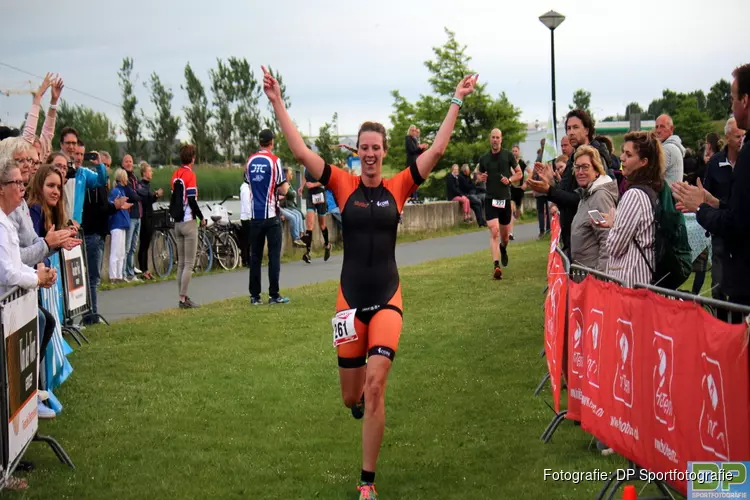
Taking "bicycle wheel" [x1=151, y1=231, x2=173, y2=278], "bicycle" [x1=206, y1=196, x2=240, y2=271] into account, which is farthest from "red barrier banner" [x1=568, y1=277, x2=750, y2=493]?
"bicycle" [x1=206, y1=196, x2=240, y2=271]

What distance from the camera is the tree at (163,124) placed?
220 feet

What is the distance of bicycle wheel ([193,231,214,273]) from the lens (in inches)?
794

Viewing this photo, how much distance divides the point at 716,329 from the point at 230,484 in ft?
11.4

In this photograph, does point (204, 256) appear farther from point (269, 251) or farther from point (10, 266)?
point (10, 266)

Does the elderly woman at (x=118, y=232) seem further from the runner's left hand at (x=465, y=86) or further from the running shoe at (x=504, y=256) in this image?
the runner's left hand at (x=465, y=86)

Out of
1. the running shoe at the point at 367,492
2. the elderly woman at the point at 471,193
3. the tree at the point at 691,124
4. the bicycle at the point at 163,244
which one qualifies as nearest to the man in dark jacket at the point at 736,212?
the running shoe at the point at 367,492

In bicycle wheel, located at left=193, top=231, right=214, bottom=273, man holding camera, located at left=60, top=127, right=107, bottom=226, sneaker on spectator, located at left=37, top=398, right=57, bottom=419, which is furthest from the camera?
bicycle wheel, located at left=193, top=231, right=214, bottom=273

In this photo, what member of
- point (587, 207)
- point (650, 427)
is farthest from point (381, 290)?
point (587, 207)

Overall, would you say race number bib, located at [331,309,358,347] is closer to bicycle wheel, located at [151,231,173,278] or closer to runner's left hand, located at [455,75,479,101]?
runner's left hand, located at [455,75,479,101]

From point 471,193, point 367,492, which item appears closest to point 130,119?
point 471,193

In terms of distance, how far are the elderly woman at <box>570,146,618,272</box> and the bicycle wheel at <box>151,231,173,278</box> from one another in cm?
1218

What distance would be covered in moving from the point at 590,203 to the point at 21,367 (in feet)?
17.1

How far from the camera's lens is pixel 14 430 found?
6.04 m

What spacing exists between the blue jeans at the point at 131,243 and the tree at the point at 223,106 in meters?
53.7
